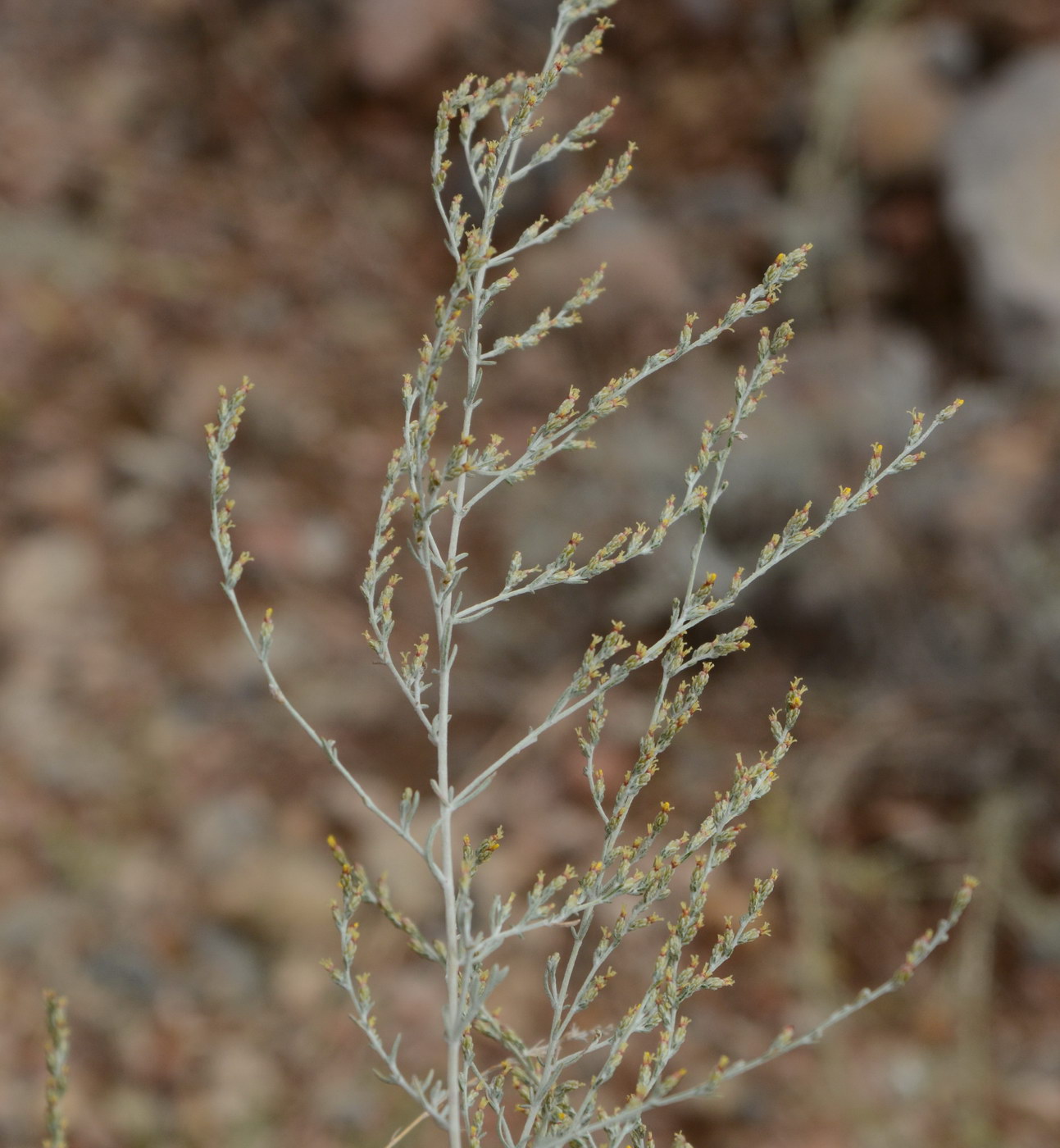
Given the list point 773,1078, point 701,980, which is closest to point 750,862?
point 773,1078

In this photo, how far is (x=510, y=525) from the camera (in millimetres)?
4555

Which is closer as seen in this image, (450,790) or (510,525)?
(450,790)

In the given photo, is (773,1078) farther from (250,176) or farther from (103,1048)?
Result: (250,176)

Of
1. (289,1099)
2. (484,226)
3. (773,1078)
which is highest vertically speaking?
(484,226)

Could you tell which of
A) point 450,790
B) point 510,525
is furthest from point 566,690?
point 510,525

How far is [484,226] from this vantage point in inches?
45.6

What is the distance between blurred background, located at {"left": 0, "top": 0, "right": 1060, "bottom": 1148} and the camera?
10.9ft

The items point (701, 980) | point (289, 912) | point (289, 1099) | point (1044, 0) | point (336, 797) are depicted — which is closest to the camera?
point (701, 980)

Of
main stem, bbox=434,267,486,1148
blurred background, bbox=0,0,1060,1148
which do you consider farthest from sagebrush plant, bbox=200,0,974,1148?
blurred background, bbox=0,0,1060,1148

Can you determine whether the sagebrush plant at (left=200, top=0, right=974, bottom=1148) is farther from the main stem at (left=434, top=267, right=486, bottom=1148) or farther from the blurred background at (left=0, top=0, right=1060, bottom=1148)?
the blurred background at (left=0, top=0, right=1060, bottom=1148)

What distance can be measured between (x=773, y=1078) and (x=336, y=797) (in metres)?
1.59

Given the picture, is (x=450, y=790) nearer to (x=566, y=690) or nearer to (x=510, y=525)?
(x=566, y=690)

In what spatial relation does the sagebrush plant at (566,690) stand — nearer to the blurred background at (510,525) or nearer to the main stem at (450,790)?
the main stem at (450,790)

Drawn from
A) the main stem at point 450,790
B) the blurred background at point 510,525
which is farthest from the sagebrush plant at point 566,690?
the blurred background at point 510,525
